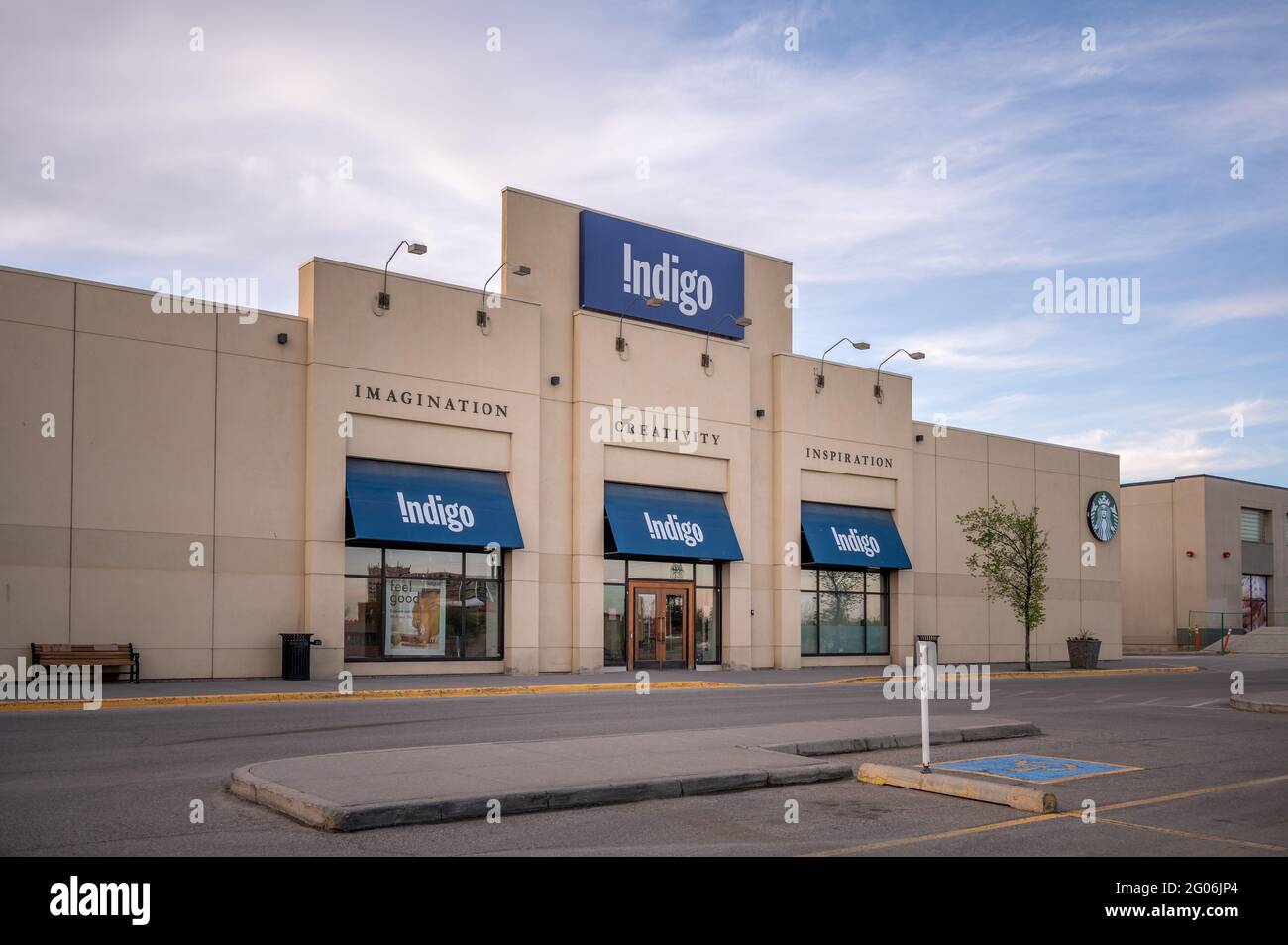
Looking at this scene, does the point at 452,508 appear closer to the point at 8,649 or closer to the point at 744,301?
the point at 8,649

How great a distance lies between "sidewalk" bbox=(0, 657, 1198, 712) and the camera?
20438 mm

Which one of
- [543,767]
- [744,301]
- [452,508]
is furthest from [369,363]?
[543,767]

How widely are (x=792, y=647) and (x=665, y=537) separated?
6.23 metres

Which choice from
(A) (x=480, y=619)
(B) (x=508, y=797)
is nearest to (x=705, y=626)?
(A) (x=480, y=619)

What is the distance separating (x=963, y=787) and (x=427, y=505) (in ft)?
62.2

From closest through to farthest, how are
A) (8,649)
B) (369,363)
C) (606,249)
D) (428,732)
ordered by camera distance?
(428,732) → (8,649) → (369,363) → (606,249)

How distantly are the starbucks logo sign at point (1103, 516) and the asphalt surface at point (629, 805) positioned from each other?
27.6 meters

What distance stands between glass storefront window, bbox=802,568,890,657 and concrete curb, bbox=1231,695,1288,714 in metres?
16.1

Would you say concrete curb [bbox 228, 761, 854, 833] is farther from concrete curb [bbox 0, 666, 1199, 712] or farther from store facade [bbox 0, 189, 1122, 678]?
store facade [bbox 0, 189, 1122, 678]

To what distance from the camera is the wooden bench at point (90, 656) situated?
22172mm

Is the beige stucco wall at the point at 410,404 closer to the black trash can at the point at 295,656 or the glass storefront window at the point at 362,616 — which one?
the glass storefront window at the point at 362,616

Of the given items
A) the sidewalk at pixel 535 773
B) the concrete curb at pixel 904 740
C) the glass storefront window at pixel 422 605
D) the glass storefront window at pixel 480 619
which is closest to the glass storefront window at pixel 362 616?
the glass storefront window at pixel 422 605
